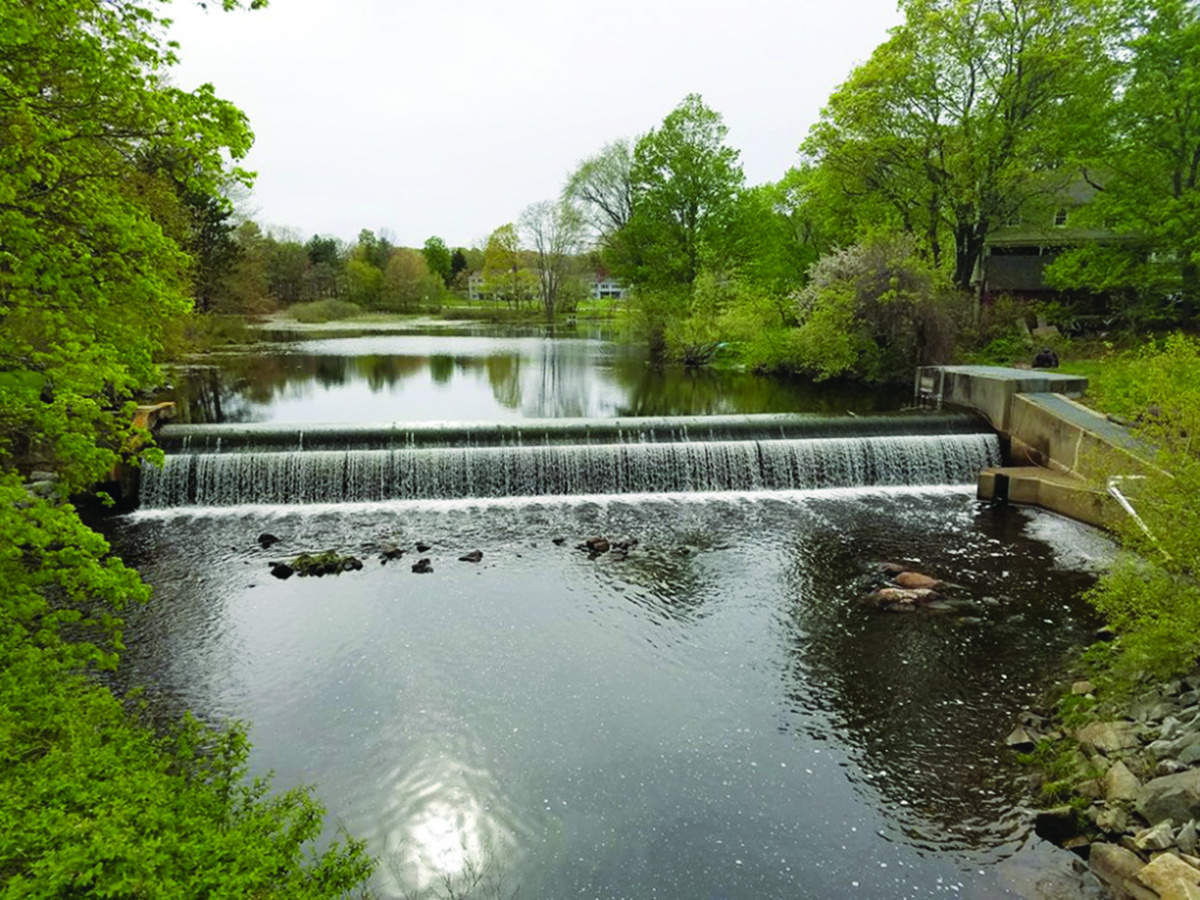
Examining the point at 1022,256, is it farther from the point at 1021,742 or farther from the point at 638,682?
the point at 638,682

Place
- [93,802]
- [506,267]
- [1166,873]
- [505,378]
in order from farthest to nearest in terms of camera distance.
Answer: [506,267] < [505,378] < [1166,873] < [93,802]

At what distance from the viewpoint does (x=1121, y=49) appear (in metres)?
23.7

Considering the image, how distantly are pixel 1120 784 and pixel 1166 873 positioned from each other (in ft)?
4.56

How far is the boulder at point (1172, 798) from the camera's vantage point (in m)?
5.85

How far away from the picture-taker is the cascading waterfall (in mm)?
15898

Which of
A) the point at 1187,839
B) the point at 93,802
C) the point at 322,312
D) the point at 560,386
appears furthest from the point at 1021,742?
the point at 322,312

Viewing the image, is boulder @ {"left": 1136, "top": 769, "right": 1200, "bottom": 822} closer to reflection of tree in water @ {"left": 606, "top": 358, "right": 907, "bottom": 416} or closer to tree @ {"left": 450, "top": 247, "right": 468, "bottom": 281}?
reflection of tree in water @ {"left": 606, "top": 358, "right": 907, "bottom": 416}

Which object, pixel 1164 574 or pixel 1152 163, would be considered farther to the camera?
pixel 1152 163

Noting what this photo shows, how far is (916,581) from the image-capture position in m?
11.5

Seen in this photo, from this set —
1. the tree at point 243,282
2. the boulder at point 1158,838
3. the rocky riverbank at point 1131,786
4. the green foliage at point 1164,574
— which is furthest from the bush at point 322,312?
the boulder at point 1158,838

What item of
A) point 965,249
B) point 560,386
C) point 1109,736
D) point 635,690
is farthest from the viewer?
point 560,386

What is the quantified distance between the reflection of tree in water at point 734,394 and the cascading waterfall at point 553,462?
4.92 meters

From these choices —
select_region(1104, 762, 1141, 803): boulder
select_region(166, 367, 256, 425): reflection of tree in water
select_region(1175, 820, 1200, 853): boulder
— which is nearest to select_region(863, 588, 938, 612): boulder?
select_region(1104, 762, 1141, 803): boulder

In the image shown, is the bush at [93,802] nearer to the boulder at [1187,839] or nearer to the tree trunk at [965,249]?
the boulder at [1187,839]
